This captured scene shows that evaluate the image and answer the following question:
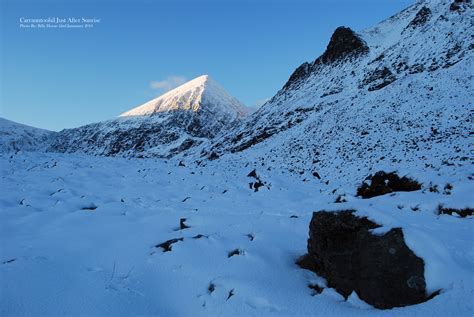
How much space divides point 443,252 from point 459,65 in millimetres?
33977

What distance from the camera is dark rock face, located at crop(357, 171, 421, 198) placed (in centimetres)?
1051

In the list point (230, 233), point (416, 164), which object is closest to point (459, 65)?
point (416, 164)

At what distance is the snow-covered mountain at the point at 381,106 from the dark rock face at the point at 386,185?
5145 millimetres

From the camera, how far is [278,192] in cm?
1348

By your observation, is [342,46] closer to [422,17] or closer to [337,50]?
[337,50]

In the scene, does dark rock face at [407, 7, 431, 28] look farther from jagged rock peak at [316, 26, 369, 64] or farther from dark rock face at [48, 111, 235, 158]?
dark rock face at [48, 111, 235, 158]

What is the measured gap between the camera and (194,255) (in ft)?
19.2

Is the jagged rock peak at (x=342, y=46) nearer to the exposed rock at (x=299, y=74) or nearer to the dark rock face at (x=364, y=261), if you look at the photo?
the exposed rock at (x=299, y=74)

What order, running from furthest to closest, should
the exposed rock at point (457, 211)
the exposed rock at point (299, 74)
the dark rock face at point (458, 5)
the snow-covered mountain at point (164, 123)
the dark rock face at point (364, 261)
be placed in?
1. the snow-covered mountain at point (164, 123)
2. the exposed rock at point (299, 74)
3. the dark rock face at point (458, 5)
4. the exposed rock at point (457, 211)
5. the dark rock face at point (364, 261)

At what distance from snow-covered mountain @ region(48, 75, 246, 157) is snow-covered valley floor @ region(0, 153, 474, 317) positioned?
107 m

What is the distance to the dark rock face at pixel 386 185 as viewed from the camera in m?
10.5

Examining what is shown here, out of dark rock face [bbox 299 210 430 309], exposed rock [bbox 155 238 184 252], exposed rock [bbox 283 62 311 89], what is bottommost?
exposed rock [bbox 155 238 184 252]

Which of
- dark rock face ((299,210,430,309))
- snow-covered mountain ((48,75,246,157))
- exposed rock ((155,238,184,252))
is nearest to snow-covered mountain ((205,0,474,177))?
dark rock face ((299,210,430,309))

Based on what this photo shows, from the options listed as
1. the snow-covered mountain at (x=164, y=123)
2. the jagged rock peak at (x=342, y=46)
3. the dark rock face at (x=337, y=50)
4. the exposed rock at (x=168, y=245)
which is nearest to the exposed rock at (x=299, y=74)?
the dark rock face at (x=337, y=50)
